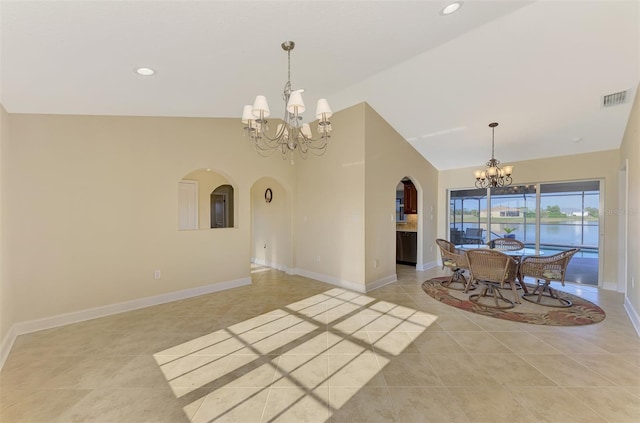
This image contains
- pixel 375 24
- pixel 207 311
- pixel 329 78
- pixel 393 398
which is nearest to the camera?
pixel 393 398

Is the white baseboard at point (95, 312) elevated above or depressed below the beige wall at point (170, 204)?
below

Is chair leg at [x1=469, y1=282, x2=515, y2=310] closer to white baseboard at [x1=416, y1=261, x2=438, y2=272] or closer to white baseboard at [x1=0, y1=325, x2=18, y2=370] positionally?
white baseboard at [x1=416, y1=261, x2=438, y2=272]

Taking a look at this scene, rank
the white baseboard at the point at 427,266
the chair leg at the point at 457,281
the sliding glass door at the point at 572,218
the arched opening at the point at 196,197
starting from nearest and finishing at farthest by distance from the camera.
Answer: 1. the chair leg at the point at 457,281
2. the sliding glass door at the point at 572,218
3. the arched opening at the point at 196,197
4. the white baseboard at the point at 427,266

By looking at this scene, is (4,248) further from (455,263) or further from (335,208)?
(455,263)

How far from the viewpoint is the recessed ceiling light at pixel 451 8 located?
7.46 feet

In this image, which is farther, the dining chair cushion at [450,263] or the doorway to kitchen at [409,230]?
the doorway to kitchen at [409,230]

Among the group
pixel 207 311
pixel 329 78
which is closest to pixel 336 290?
pixel 207 311

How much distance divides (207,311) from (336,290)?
2.19m

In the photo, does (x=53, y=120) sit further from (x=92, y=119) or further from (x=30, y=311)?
(x=30, y=311)

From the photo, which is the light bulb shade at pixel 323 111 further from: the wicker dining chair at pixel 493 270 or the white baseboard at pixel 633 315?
the white baseboard at pixel 633 315

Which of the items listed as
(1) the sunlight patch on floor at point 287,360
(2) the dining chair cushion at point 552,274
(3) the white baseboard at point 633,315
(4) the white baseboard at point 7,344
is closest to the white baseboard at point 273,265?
(1) the sunlight patch on floor at point 287,360

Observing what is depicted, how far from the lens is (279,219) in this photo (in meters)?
6.50

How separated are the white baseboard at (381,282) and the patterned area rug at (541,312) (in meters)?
0.89

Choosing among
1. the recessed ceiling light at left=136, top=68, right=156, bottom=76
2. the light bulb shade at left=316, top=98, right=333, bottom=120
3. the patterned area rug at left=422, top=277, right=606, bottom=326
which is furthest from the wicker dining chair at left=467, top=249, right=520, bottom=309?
the recessed ceiling light at left=136, top=68, right=156, bottom=76
